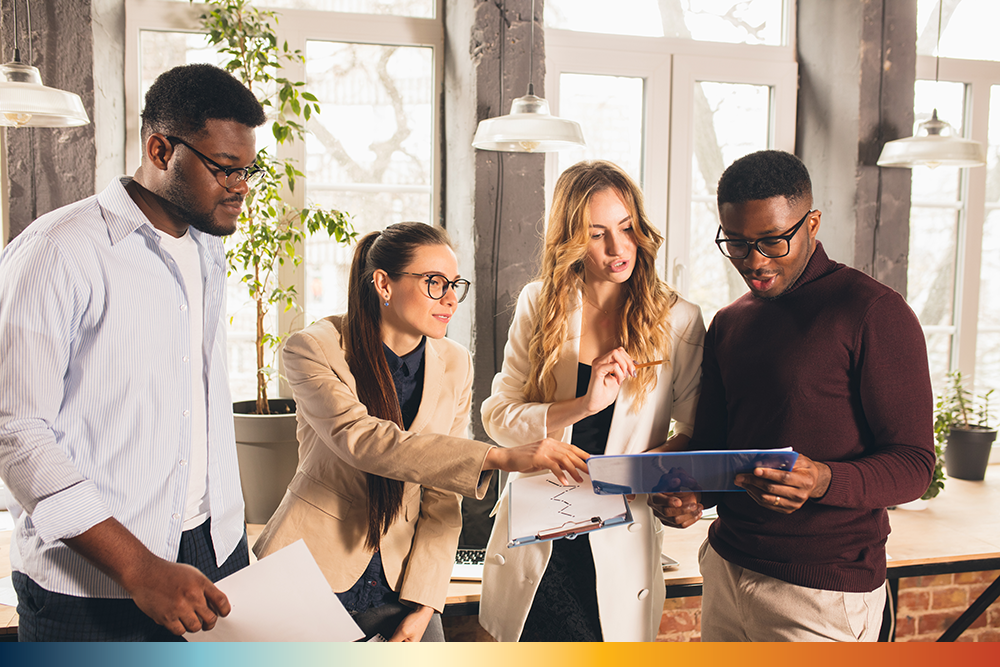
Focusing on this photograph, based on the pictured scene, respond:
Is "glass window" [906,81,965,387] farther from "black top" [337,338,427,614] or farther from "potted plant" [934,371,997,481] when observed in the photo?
"black top" [337,338,427,614]

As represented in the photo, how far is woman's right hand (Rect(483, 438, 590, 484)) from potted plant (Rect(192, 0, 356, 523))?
141cm

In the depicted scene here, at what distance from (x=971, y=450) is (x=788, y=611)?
101 inches

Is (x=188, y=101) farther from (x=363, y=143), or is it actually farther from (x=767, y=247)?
(x=363, y=143)

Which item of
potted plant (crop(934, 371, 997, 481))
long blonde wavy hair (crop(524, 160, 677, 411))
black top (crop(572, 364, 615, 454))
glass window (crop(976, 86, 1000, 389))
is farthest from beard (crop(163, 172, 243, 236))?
glass window (crop(976, 86, 1000, 389))

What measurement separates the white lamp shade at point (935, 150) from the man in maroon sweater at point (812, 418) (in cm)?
165

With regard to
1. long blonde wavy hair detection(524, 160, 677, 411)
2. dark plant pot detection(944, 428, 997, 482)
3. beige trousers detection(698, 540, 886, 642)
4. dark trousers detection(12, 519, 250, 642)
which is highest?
long blonde wavy hair detection(524, 160, 677, 411)

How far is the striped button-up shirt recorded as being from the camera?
1.12 meters

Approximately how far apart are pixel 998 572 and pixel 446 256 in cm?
252

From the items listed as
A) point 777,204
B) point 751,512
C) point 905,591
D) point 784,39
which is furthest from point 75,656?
point 784,39

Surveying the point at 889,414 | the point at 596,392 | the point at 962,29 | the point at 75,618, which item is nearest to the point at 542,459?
the point at 596,392

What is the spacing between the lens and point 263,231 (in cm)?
263

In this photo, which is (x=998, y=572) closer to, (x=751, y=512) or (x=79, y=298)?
(x=751, y=512)

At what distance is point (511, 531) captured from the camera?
146 cm

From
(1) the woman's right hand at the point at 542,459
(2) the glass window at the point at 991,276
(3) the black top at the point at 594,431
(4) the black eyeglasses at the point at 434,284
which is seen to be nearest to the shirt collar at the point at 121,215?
(4) the black eyeglasses at the point at 434,284
